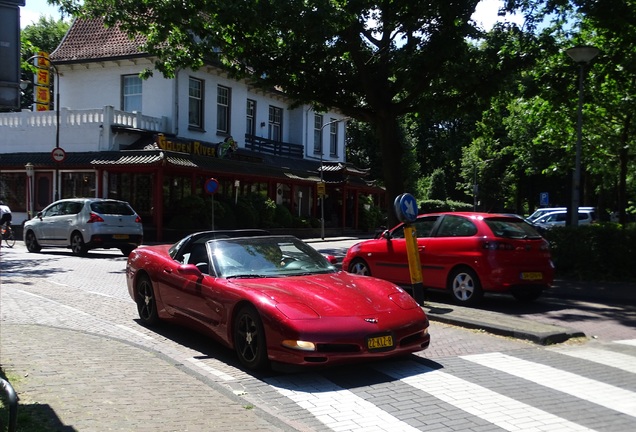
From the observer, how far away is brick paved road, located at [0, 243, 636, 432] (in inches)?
183

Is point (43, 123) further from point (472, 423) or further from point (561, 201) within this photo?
point (561, 201)

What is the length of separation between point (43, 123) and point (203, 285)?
24.4 m

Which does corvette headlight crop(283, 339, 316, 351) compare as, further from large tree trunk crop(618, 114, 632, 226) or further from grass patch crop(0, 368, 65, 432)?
large tree trunk crop(618, 114, 632, 226)

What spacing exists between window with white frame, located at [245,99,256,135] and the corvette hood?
95.6 ft

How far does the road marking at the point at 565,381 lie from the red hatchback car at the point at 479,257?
3250mm

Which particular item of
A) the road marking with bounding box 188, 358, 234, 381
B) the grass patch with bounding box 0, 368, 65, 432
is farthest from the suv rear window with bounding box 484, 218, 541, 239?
the grass patch with bounding box 0, 368, 65, 432

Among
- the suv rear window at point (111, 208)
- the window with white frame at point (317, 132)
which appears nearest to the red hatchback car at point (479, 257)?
the suv rear window at point (111, 208)

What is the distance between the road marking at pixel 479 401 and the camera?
4711 mm

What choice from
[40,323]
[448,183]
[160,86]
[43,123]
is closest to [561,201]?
[448,183]

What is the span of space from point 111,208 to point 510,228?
13.1 metres

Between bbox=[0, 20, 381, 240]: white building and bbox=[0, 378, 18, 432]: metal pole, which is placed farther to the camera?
bbox=[0, 20, 381, 240]: white building

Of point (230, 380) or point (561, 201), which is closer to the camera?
point (230, 380)

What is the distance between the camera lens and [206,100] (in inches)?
1201

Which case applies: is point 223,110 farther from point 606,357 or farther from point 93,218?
point 606,357
